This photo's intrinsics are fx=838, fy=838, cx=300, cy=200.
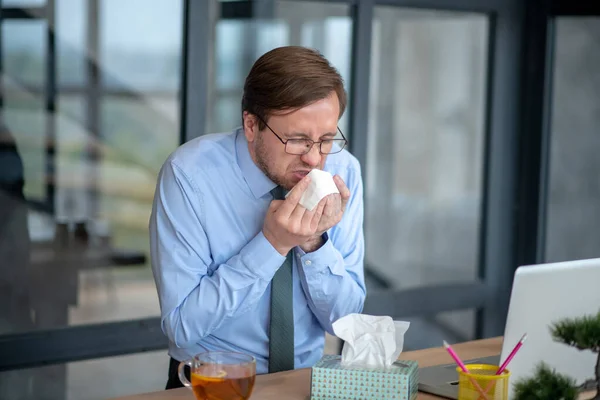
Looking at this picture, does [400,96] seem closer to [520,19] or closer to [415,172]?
[415,172]

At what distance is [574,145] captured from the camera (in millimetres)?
3918

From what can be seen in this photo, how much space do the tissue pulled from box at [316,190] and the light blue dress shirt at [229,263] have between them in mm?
140

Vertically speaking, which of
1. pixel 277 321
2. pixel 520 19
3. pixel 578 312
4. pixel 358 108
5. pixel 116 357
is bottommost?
pixel 116 357

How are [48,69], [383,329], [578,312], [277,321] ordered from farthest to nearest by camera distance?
[48,69] < [277,321] < [383,329] < [578,312]

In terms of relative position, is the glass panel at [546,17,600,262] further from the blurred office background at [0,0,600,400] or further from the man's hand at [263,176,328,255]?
the man's hand at [263,176,328,255]

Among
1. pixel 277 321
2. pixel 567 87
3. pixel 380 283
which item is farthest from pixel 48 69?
pixel 567 87

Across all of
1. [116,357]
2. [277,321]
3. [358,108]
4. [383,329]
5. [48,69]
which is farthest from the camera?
[358,108]

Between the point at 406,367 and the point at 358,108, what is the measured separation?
6.49ft

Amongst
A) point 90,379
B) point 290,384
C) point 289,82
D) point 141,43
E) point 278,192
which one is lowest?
point 90,379

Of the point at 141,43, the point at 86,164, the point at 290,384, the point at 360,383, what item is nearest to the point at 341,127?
the point at 141,43

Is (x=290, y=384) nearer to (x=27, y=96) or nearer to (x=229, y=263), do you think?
(x=229, y=263)

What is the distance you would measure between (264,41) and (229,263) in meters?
1.54

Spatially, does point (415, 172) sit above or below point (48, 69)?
below

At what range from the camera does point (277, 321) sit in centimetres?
204
